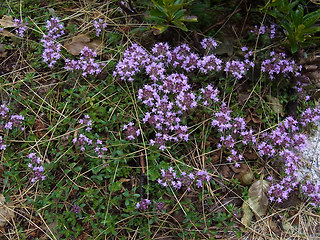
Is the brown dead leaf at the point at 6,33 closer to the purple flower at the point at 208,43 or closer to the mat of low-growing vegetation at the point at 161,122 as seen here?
the mat of low-growing vegetation at the point at 161,122

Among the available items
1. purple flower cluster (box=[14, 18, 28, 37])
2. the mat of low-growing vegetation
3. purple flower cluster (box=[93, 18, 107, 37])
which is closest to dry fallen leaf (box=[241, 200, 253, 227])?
the mat of low-growing vegetation

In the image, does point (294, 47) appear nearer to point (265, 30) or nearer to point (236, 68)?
point (265, 30)

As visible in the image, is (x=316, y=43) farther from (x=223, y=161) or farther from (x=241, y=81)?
(x=223, y=161)

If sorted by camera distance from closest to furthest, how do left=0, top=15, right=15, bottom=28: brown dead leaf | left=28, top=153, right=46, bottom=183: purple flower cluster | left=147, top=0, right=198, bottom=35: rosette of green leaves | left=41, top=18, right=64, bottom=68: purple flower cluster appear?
left=28, top=153, right=46, bottom=183: purple flower cluster < left=147, top=0, right=198, bottom=35: rosette of green leaves < left=41, top=18, right=64, bottom=68: purple flower cluster < left=0, top=15, right=15, bottom=28: brown dead leaf

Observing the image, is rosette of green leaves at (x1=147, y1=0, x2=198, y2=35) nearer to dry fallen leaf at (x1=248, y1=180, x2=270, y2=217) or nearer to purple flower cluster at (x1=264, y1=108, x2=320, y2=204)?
purple flower cluster at (x1=264, y1=108, x2=320, y2=204)

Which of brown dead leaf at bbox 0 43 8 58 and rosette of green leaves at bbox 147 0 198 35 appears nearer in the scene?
rosette of green leaves at bbox 147 0 198 35

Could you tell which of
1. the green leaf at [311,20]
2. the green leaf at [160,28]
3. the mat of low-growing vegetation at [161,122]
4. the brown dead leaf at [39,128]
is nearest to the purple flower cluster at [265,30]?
the mat of low-growing vegetation at [161,122]

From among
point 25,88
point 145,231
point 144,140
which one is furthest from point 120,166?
point 25,88
